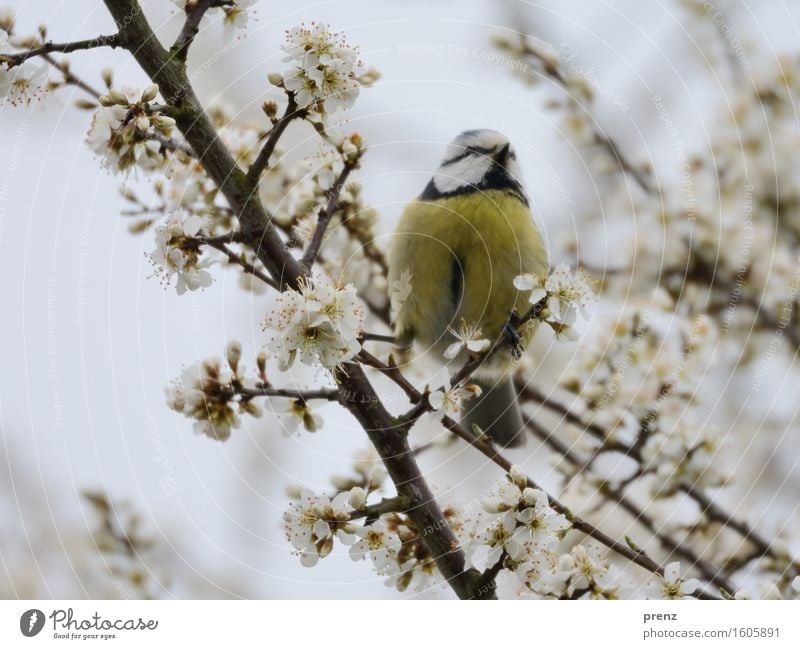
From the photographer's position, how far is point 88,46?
87 centimetres

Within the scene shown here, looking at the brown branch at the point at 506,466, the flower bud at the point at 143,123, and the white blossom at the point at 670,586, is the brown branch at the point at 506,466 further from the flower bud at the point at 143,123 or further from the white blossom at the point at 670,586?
the flower bud at the point at 143,123

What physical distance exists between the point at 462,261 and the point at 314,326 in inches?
21.3

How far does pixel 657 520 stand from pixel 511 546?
46 centimetres

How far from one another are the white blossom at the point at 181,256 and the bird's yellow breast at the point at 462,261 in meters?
0.49

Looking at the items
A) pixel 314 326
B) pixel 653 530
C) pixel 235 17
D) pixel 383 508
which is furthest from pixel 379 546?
pixel 235 17

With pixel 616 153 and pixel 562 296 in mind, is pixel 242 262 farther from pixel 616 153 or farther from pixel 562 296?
pixel 616 153

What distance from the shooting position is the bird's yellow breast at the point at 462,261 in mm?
1323

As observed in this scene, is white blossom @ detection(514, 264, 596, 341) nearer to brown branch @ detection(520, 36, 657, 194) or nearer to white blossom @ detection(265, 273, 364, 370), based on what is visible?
white blossom @ detection(265, 273, 364, 370)

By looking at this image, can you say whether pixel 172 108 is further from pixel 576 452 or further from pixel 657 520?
pixel 657 520

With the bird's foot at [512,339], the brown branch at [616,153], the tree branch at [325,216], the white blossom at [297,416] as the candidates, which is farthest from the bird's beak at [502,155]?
the white blossom at [297,416]

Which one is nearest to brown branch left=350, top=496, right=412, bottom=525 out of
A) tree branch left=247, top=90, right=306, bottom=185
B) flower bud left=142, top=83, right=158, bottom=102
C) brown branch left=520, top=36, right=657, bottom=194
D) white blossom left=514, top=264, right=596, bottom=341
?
white blossom left=514, top=264, right=596, bottom=341

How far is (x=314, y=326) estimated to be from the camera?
2.74 ft

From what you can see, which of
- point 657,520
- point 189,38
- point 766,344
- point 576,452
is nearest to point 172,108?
point 189,38
